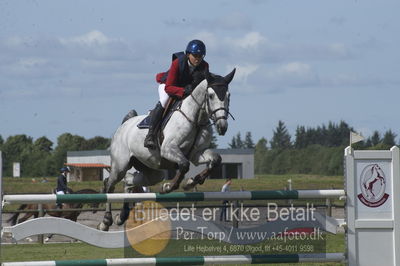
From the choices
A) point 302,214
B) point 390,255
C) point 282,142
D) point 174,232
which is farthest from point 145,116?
point 282,142

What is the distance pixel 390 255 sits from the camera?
6.69 meters

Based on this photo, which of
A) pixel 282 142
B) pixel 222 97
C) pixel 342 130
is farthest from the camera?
pixel 282 142

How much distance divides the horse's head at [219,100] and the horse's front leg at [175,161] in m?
0.48

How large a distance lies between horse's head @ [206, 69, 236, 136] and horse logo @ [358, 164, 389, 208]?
4.23 ft

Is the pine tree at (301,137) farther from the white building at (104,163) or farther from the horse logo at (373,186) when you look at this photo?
the horse logo at (373,186)

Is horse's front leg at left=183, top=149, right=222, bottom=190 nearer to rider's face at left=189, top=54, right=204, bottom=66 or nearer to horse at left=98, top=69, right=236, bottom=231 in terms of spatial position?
horse at left=98, top=69, right=236, bottom=231

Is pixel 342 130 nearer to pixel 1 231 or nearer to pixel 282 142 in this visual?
pixel 282 142

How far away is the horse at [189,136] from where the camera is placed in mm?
7066

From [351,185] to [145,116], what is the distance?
2752mm

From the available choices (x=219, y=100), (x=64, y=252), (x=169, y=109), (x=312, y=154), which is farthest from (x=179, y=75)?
(x=312, y=154)

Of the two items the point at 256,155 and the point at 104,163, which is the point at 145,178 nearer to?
the point at 104,163

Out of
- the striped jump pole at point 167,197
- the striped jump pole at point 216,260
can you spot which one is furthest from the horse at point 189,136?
the striped jump pole at point 216,260

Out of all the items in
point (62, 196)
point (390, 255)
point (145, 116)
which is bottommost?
point (390, 255)

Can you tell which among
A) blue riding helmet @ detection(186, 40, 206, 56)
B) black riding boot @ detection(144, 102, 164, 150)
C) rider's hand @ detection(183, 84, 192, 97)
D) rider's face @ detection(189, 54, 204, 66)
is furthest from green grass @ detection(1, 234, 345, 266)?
blue riding helmet @ detection(186, 40, 206, 56)
